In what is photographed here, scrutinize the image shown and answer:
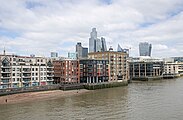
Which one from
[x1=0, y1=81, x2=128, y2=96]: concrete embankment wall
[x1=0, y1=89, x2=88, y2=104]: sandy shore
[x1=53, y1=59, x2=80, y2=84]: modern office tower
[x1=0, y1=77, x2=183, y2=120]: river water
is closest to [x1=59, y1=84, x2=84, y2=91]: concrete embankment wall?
[x1=0, y1=81, x2=128, y2=96]: concrete embankment wall

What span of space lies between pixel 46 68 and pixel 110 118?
157ft

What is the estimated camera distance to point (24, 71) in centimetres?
7581

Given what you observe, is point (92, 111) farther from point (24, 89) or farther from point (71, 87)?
point (71, 87)

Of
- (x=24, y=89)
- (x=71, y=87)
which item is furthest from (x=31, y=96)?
(x=71, y=87)

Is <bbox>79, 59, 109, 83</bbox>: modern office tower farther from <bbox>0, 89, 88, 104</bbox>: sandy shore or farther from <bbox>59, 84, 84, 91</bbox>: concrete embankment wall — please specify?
<bbox>0, 89, 88, 104</bbox>: sandy shore

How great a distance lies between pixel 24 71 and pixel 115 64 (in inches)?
1561

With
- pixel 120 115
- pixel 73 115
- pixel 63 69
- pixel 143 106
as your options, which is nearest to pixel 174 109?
pixel 143 106

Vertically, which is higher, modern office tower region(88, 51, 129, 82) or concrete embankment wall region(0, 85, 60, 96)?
modern office tower region(88, 51, 129, 82)

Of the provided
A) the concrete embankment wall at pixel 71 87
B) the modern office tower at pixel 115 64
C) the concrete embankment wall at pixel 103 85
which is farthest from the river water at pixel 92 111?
the modern office tower at pixel 115 64

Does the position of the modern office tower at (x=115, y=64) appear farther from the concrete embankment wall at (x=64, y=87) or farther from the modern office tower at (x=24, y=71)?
the modern office tower at (x=24, y=71)

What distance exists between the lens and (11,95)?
6309cm

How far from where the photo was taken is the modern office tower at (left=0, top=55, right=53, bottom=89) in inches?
2790

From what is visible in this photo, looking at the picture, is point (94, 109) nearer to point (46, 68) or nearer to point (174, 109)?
point (174, 109)

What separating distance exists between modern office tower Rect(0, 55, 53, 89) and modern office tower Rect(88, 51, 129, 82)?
82.6ft
